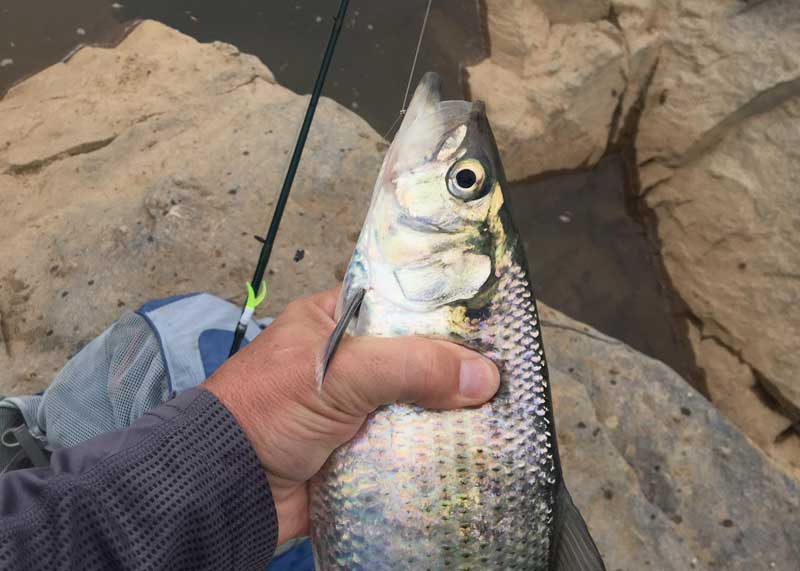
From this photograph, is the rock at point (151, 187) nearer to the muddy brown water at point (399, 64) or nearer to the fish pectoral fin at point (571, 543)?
the muddy brown water at point (399, 64)

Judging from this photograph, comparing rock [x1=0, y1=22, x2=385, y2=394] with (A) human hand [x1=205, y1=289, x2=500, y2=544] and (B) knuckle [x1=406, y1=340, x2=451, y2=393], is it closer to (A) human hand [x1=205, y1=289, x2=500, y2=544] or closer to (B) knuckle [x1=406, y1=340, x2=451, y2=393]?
(A) human hand [x1=205, y1=289, x2=500, y2=544]

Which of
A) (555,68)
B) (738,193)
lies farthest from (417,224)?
(738,193)

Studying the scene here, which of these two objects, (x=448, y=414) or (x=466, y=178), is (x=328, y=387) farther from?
(x=466, y=178)

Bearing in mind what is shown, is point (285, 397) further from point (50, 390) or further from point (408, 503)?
point (50, 390)

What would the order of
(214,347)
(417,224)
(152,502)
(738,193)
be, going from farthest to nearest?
(738,193)
(214,347)
(417,224)
(152,502)

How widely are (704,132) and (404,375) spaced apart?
3.83 m

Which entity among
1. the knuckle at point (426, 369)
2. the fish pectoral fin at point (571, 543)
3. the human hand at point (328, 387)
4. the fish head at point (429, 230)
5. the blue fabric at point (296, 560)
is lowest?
the blue fabric at point (296, 560)

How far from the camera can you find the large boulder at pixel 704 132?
4.18 meters

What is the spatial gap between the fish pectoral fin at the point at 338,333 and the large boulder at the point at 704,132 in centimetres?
306

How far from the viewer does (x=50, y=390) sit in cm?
222

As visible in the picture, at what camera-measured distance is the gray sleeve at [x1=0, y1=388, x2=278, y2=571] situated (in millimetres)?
1267

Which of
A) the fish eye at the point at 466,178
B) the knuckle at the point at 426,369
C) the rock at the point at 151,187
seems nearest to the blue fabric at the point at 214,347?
the rock at the point at 151,187

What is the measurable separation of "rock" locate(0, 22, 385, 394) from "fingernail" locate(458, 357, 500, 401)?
164cm

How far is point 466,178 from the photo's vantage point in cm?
161
